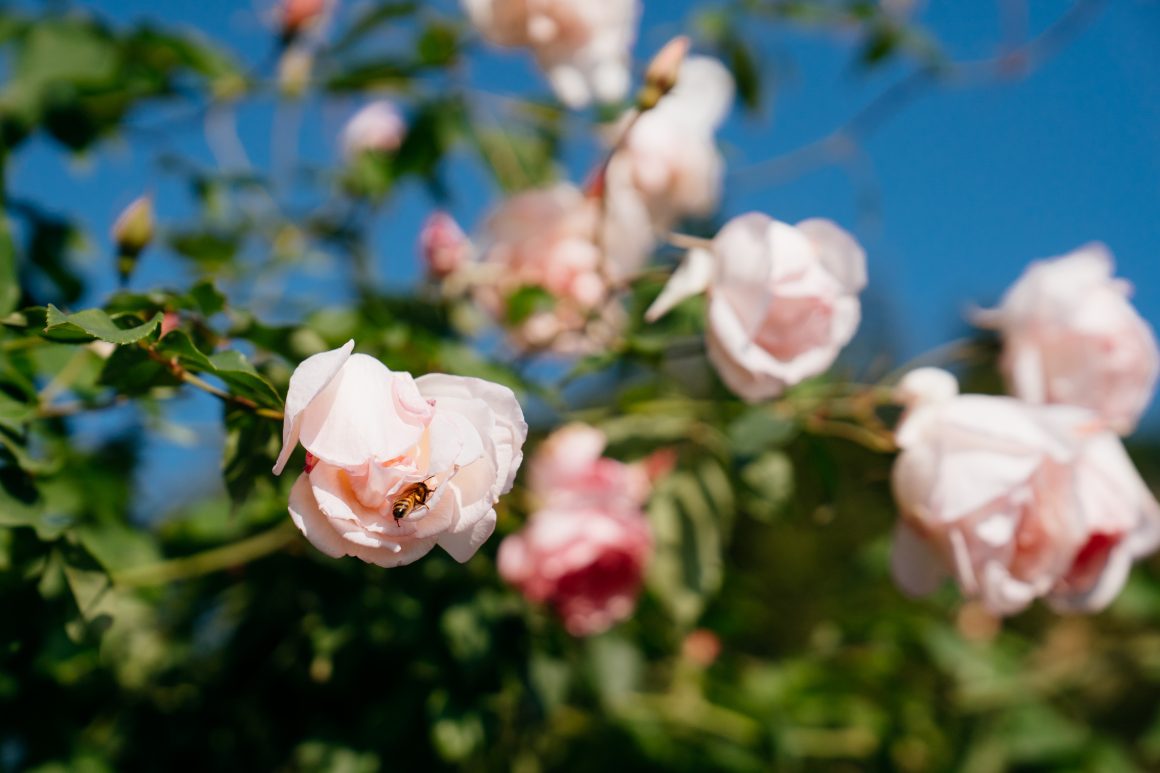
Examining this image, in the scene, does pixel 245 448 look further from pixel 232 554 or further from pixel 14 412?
pixel 232 554

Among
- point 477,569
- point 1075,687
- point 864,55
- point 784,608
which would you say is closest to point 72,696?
point 477,569

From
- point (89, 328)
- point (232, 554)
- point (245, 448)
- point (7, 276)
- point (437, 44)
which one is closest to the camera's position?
point (89, 328)

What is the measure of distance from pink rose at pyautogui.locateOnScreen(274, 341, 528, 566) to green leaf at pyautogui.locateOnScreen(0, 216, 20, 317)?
277 millimetres

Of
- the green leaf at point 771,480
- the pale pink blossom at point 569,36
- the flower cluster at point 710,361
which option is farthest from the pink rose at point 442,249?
the green leaf at point 771,480

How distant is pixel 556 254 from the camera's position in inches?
36.4

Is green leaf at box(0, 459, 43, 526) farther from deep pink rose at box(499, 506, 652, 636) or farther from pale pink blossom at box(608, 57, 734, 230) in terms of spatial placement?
pale pink blossom at box(608, 57, 734, 230)

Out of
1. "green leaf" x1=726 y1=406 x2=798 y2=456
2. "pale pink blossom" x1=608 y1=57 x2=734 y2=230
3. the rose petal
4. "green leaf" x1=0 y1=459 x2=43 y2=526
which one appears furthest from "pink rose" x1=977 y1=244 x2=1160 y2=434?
"green leaf" x1=0 y1=459 x2=43 y2=526

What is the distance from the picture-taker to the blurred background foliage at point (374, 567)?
57 centimetres

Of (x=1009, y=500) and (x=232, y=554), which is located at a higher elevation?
(x=1009, y=500)

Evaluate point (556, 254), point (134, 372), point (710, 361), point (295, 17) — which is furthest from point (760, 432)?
point (295, 17)

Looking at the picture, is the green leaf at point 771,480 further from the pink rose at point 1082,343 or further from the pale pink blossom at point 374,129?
the pale pink blossom at point 374,129

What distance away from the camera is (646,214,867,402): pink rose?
0.62 m

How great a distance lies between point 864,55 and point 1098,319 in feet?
1.73

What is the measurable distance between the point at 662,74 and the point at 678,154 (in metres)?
0.25
